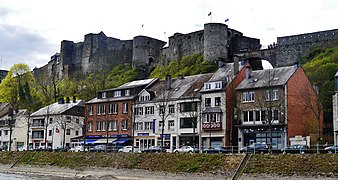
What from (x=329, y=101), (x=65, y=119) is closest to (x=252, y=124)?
(x=329, y=101)

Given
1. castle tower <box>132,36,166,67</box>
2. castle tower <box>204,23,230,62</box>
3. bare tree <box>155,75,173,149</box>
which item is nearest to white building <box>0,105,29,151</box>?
bare tree <box>155,75,173,149</box>

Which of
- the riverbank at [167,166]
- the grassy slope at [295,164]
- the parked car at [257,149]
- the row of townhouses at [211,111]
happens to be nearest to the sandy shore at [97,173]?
the riverbank at [167,166]

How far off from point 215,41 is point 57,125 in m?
34.8

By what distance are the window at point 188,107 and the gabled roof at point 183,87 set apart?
1.05 meters

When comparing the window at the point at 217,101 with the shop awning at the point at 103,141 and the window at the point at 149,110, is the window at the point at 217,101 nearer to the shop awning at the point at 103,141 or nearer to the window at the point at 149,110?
the window at the point at 149,110

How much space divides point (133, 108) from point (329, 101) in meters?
26.0

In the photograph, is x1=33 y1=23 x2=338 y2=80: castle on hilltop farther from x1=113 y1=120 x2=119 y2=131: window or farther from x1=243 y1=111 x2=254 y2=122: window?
x1=113 y1=120 x2=119 y2=131: window

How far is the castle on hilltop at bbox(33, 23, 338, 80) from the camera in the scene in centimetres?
8825

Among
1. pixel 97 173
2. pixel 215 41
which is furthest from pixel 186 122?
pixel 215 41

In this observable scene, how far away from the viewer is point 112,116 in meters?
72.9

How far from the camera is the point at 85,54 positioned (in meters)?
130

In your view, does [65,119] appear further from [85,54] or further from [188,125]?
[85,54]

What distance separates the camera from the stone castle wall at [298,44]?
8400 cm

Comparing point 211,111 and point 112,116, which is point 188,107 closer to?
point 211,111
